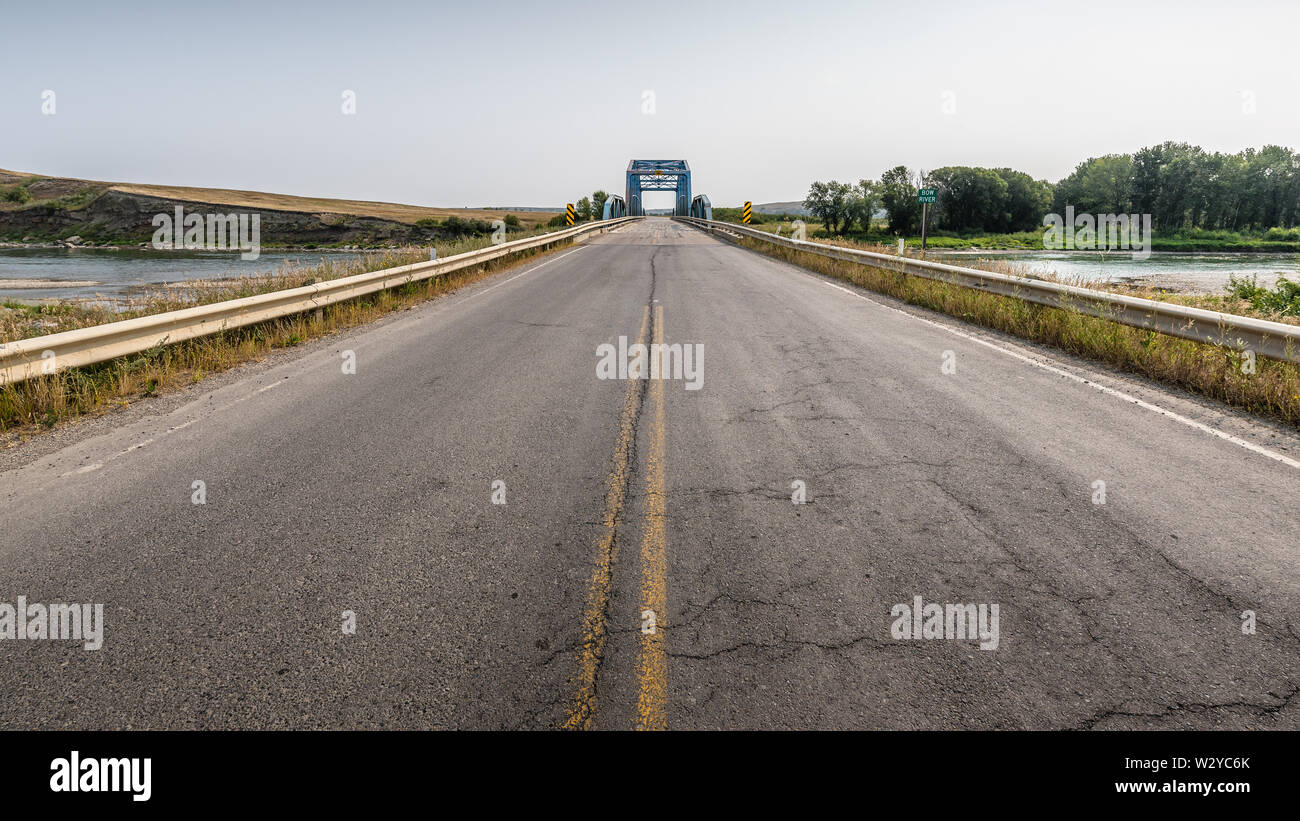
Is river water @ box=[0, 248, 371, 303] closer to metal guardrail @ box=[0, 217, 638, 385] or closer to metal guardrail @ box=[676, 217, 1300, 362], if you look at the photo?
metal guardrail @ box=[0, 217, 638, 385]

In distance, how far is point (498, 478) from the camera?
4.51 m

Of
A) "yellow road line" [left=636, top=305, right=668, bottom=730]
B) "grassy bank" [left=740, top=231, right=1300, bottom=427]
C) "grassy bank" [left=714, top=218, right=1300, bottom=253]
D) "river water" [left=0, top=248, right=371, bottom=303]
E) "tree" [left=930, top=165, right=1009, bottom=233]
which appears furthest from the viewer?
"tree" [left=930, top=165, right=1009, bottom=233]

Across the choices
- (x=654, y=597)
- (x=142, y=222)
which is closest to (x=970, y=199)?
(x=142, y=222)

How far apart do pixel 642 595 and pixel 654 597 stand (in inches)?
2.4

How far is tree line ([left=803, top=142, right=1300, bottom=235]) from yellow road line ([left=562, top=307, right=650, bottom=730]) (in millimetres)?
69855

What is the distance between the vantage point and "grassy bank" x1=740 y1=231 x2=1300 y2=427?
19.9 ft

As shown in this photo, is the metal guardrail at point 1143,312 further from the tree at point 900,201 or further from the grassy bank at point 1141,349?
the tree at point 900,201

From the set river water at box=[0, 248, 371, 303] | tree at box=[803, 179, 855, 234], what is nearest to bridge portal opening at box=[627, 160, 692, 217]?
tree at box=[803, 179, 855, 234]

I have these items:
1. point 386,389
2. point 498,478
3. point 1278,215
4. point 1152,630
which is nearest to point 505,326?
point 386,389

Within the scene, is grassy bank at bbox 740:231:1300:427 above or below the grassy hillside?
below

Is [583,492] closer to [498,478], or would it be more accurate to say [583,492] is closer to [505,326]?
[498,478]

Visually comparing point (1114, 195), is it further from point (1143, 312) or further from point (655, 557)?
point (655, 557)
